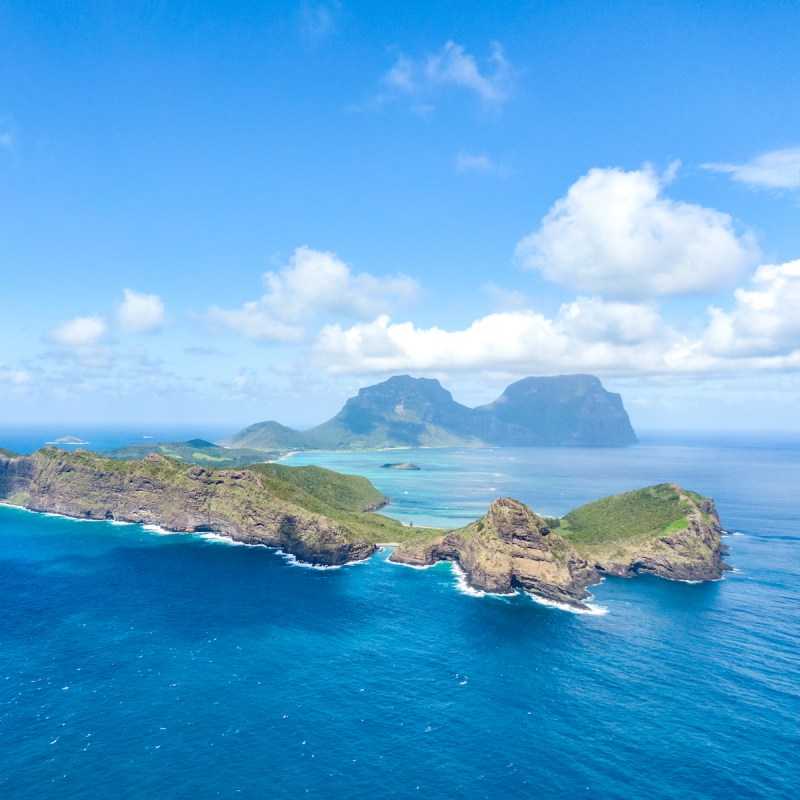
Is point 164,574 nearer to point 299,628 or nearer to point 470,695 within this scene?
point 299,628

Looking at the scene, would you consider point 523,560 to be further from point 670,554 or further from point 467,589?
point 670,554

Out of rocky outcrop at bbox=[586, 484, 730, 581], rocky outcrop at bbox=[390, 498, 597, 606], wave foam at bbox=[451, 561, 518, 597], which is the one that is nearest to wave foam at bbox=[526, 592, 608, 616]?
rocky outcrop at bbox=[390, 498, 597, 606]

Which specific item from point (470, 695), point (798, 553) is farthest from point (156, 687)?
point (798, 553)

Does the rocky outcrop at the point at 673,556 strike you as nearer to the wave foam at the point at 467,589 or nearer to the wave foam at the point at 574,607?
the wave foam at the point at 574,607

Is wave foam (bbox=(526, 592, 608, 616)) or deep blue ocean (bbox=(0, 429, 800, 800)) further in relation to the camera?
wave foam (bbox=(526, 592, 608, 616))

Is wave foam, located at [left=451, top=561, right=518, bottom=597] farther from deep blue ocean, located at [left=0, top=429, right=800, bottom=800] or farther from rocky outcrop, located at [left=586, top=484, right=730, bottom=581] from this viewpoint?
rocky outcrop, located at [left=586, top=484, right=730, bottom=581]

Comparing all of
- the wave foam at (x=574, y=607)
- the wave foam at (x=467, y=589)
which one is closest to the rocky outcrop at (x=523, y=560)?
the wave foam at (x=467, y=589)

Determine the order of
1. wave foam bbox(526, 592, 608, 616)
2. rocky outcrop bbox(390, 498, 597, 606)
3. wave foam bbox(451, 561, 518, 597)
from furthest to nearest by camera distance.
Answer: wave foam bbox(451, 561, 518, 597)
rocky outcrop bbox(390, 498, 597, 606)
wave foam bbox(526, 592, 608, 616)
